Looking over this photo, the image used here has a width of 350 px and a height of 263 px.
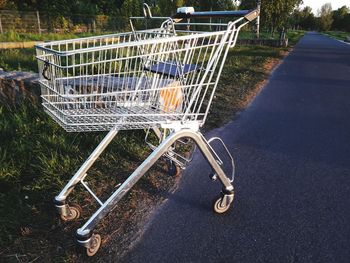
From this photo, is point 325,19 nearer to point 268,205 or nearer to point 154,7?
point 154,7

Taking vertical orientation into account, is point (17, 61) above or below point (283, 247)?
above

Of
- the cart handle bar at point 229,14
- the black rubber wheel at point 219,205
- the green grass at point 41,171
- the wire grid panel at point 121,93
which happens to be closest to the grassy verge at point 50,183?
the green grass at point 41,171

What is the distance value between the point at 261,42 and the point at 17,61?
14.2m

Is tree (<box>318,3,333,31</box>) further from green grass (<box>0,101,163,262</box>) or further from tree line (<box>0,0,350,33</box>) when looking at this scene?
green grass (<box>0,101,163,262</box>)

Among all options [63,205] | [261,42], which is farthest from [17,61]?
[261,42]

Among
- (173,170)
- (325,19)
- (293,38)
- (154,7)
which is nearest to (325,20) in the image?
(325,19)

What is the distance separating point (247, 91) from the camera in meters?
6.45

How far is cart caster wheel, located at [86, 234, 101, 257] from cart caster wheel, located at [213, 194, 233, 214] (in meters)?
0.89

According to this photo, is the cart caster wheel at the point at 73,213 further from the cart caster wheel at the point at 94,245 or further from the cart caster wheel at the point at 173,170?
the cart caster wheel at the point at 173,170

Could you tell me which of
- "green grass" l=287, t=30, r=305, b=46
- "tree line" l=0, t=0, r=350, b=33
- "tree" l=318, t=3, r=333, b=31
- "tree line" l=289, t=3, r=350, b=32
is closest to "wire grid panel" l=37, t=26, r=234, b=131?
"tree line" l=0, t=0, r=350, b=33

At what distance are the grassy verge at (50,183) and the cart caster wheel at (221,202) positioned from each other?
1.63 ft

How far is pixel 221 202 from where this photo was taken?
2.51 meters

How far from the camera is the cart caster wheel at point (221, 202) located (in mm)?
2502

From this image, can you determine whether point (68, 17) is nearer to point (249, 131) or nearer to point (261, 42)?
point (261, 42)
